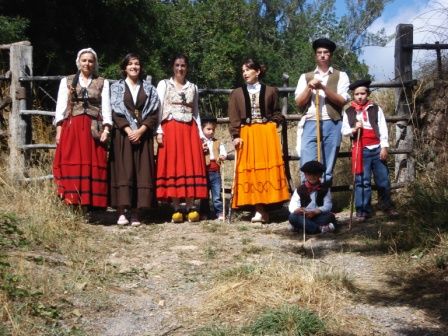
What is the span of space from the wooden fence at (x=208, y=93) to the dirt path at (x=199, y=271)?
5.61ft

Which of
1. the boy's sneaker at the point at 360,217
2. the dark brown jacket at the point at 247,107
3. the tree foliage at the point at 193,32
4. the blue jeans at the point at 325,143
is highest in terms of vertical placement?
the tree foliage at the point at 193,32

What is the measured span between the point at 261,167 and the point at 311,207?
75 centimetres

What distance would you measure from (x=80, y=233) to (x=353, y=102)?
286 centimetres

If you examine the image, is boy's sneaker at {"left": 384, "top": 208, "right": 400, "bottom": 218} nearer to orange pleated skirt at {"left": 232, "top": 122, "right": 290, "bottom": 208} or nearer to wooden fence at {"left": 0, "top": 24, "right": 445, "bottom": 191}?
wooden fence at {"left": 0, "top": 24, "right": 445, "bottom": 191}

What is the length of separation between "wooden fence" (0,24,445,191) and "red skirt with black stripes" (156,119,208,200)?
968 millimetres

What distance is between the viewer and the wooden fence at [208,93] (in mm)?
7809

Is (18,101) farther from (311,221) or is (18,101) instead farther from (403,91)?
(403,91)

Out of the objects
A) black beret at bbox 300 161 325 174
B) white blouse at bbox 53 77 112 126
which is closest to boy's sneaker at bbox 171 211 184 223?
white blouse at bbox 53 77 112 126

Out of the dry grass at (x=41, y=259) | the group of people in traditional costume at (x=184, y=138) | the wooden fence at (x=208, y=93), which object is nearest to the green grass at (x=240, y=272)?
the dry grass at (x=41, y=259)

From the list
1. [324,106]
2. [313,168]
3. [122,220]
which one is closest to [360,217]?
[313,168]

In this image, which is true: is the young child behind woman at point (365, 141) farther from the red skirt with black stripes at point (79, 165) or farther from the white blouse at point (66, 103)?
the red skirt with black stripes at point (79, 165)

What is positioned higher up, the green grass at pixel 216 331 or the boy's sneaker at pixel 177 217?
the boy's sneaker at pixel 177 217

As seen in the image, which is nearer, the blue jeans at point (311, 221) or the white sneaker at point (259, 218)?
the blue jeans at point (311, 221)

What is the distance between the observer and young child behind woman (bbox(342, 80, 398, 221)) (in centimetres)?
675
